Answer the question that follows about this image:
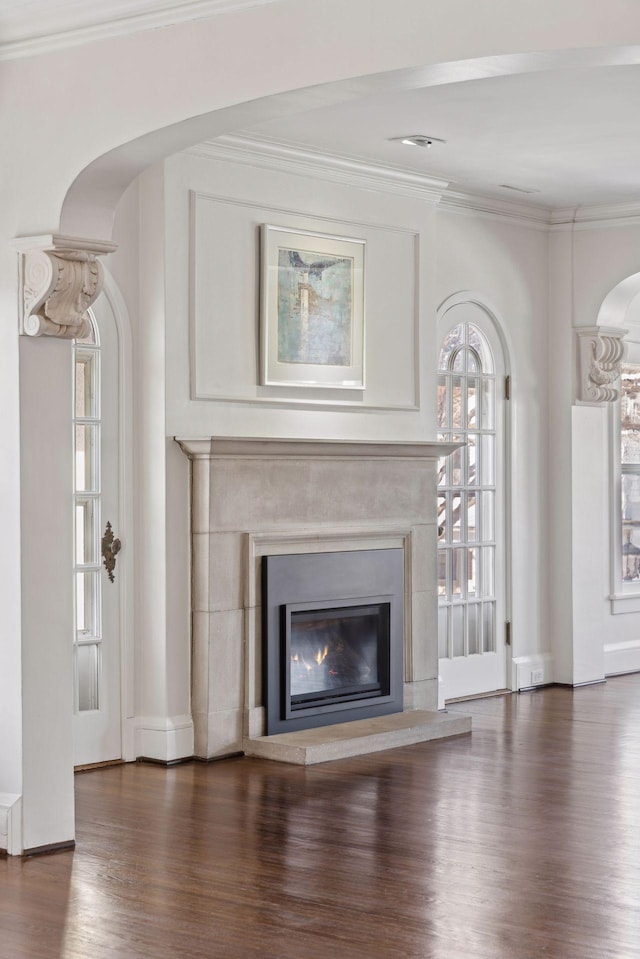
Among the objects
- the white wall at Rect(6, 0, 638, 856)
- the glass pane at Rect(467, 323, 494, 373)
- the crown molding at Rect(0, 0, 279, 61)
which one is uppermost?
the crown molding at Rect(0, 0, 279, 61)

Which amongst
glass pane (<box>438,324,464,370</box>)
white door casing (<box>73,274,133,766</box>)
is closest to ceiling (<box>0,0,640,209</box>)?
glass pane (<box>438,324,464,370</box>)

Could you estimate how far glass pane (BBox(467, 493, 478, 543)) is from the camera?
8.13 m

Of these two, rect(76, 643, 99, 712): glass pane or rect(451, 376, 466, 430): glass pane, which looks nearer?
rect(76, 643, 99, 712): glass pane

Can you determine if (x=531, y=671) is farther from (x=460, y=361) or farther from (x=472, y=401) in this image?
(x=460, y=361)

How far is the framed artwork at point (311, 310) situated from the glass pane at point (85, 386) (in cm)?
88

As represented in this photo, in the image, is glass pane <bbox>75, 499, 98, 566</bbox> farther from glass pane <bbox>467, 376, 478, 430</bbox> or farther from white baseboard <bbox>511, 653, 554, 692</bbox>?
white baseboard <bbox>511, 653, 554, 692</bbox>

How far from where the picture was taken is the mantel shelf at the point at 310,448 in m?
6.20

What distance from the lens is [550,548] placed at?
8719 mm

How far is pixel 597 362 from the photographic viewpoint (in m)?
8.56

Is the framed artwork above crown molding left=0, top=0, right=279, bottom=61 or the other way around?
the other way around

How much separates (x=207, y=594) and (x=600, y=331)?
3591 mm

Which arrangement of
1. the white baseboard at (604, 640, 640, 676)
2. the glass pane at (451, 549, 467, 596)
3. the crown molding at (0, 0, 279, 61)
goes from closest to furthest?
the crown molding at (0, 0, 279, 61) < the glass pane at (451, 549, 467, 596) < the white baseboard at (604, 640, 640, 676)

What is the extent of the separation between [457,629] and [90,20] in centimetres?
459

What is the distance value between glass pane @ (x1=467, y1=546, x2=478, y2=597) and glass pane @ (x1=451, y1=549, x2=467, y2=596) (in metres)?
0.05
